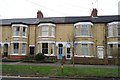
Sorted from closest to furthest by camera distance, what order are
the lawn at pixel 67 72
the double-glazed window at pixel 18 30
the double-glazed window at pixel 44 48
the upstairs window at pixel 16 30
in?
the lawn at pixel 67 72, the double-glazed window at pixel 44 48, the double-glazed window at pixel 18 30, the upstairs window at pixel 16 30

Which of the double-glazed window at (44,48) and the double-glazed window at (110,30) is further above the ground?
the double-glazed window at (110,30)

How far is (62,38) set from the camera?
95.0ft

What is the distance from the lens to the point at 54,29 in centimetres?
2903

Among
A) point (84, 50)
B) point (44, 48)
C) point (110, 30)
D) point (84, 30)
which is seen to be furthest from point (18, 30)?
point (110, 30)

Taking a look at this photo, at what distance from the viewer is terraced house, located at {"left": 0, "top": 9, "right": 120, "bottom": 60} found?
1047 inches

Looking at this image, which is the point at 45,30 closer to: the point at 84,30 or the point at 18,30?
the point at 18,30

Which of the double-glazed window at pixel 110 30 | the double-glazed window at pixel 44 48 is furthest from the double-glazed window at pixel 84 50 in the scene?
the double-glazed window at pixel 44 48

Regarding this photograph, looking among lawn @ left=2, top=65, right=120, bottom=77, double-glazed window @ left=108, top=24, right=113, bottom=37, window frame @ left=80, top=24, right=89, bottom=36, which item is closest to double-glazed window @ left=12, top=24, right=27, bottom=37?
window frame @ left=80, top=24, right=89, bottom=36

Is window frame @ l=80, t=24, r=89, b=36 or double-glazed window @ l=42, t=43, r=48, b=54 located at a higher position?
window frame @ l=80, t=24, r=89, b=36

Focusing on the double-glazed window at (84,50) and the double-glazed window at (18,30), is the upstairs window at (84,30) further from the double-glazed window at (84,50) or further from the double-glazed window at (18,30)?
the double-glazed window at (18,30)

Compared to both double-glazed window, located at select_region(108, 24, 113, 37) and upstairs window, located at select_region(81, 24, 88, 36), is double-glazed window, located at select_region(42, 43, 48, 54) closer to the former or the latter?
upstairs window, located at select_region(81, 24, 88, 36)

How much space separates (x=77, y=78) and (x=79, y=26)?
16497 mm

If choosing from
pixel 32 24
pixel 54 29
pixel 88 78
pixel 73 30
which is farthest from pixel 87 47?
pixel 88 78

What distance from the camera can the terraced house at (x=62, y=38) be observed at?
26.6 m
